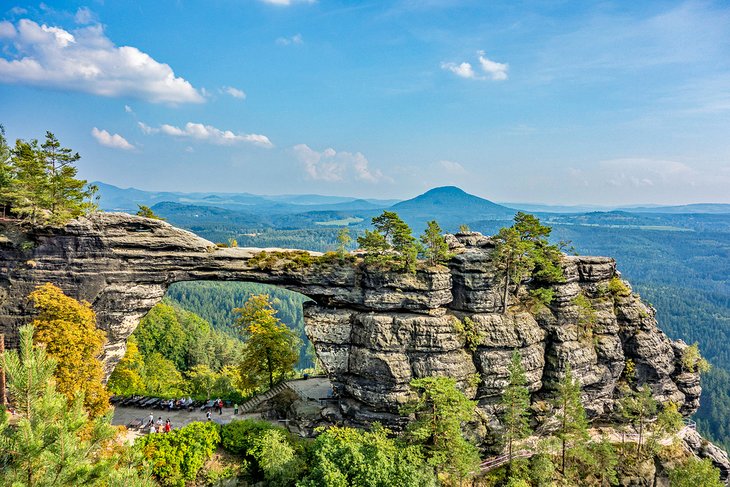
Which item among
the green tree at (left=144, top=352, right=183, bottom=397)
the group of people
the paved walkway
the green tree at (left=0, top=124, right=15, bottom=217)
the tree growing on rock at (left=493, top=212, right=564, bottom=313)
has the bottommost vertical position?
the green tree at (left=144, top=352, right=183, bottom=397)

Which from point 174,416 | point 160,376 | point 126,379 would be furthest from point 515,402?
point 160,376

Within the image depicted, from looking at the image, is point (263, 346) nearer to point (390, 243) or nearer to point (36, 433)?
point (390, 243)

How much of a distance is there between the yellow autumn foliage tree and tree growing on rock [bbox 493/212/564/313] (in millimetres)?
29223

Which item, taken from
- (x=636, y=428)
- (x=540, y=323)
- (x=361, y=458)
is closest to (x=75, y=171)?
(x=361, y=458)

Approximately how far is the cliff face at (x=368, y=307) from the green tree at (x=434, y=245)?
106 cm

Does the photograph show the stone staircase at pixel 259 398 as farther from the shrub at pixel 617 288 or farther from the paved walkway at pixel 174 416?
the shrub at pixel 617 288

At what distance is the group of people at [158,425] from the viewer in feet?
96.9

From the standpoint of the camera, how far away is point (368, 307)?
3231 centimetres

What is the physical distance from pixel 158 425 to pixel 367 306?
1816 cm

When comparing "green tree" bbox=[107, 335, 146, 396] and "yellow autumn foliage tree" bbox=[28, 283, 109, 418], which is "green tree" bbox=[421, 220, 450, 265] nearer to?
"yellow autumn foliage tree" bbox=[28, 283, 109, 418]

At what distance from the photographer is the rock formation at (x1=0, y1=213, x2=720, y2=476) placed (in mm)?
29625

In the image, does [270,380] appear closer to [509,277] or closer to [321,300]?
[321,300]

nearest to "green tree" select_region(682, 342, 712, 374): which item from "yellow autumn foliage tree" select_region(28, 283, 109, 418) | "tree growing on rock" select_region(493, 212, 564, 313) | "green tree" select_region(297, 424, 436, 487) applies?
"tree growing on rock" select_region(493, 212, 564, 313)

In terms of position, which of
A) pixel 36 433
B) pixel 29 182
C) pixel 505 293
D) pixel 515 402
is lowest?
pixel 515 402
